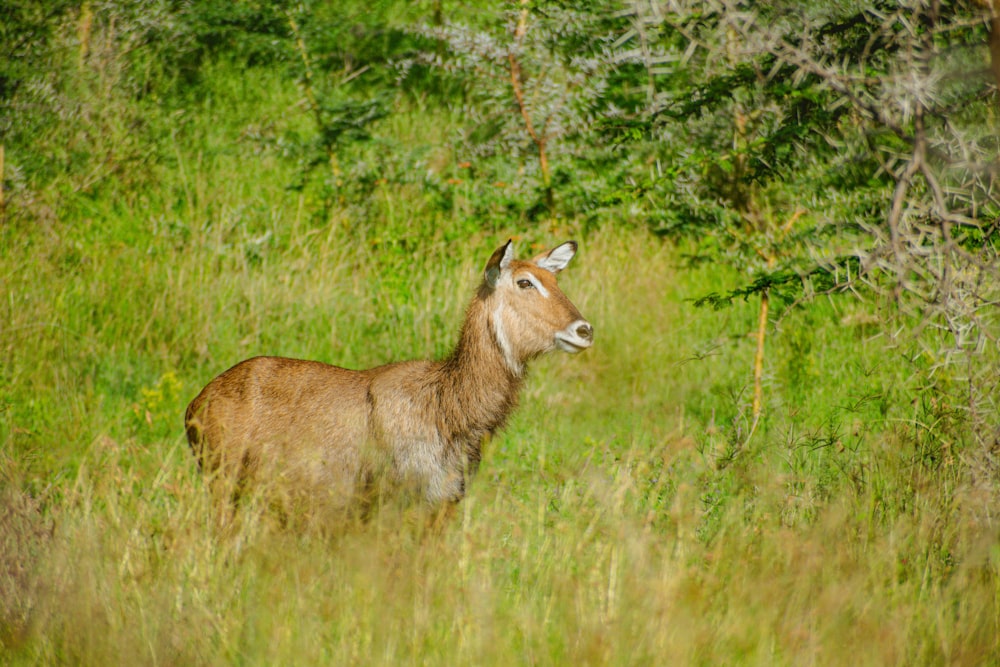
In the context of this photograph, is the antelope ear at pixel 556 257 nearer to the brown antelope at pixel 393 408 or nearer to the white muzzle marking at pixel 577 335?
the brown antelope at pixel 393 408

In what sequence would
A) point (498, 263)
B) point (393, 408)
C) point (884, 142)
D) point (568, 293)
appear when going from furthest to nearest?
point (568, 293), point (884, 142), point (498, 263), point (393, 408)

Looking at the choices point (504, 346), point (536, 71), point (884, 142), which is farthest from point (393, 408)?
point (536, 71)

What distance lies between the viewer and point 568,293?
8445 millimetres

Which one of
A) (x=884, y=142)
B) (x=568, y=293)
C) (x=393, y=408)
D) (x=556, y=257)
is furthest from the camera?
(x=568, y=293)

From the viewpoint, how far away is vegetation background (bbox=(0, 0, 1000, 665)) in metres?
3.71

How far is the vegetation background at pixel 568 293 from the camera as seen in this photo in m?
3.71

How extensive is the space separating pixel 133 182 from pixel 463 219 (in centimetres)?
342

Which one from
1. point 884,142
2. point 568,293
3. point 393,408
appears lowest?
point 568,293

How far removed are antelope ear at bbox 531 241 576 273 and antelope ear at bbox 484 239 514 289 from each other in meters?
0.49

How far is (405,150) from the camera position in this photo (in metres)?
10.4

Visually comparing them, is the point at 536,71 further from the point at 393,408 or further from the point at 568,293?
the point at 393,408

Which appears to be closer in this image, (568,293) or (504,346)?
(504,346)

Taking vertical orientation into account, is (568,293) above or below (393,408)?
below

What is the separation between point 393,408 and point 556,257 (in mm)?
1526
